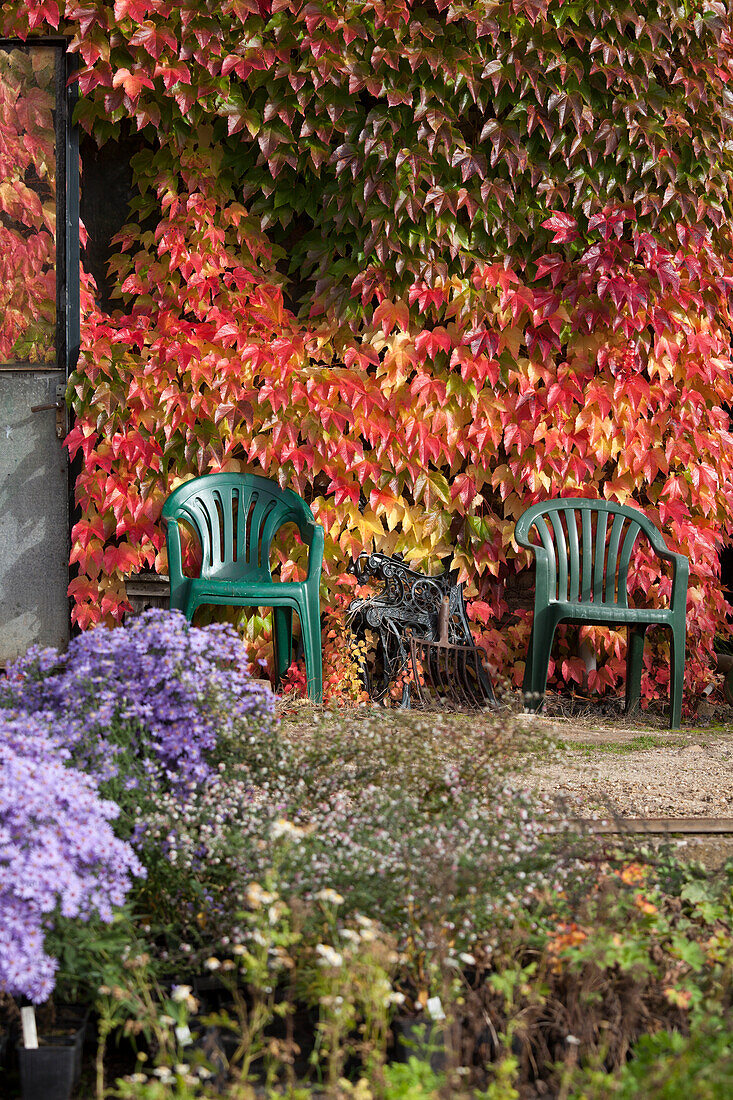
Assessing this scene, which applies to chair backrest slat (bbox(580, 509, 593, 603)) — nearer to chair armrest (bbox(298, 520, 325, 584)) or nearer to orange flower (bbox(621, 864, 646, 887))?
chair armrest (bbox(298, 520, 325, 584))

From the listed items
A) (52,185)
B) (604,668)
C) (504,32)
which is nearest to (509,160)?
(504,32)

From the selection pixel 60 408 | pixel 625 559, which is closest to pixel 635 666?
pixel 625 559

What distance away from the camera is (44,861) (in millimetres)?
1233

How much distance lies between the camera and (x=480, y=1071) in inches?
49.1

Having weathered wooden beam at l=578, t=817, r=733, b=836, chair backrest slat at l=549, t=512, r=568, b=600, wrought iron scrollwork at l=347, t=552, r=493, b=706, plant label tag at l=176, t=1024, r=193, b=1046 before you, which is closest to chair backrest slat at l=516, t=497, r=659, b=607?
chair backrest slat at l=549, t=512, r=568, b=600

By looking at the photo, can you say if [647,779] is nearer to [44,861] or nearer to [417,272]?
[44,861]

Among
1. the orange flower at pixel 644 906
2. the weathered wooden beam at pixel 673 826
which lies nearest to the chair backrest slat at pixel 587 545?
the weathered wooden beam at pixel 673 826

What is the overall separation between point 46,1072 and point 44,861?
0.27 metres

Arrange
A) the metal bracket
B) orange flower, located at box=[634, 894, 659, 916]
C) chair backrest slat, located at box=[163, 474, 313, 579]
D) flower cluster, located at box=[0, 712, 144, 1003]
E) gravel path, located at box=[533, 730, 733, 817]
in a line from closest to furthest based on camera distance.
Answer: flower cluster, located at box=[0, 712, 144, 1003] → orange flower, located at box=[634, 894, 659, 916] → gravel path, located at box=[533, 730, 733, 817] → chair backrest slat, located at box=[163, 474, 313, 579] → the metal bracket

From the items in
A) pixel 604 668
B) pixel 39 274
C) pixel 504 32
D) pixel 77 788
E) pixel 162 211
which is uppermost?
pixel 504 32

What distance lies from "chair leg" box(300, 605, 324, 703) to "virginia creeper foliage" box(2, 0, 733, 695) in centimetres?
46

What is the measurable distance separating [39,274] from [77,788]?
3.13 metres

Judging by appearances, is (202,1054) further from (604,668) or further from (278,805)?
(604,668)

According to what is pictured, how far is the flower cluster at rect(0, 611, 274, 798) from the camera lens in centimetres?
167
